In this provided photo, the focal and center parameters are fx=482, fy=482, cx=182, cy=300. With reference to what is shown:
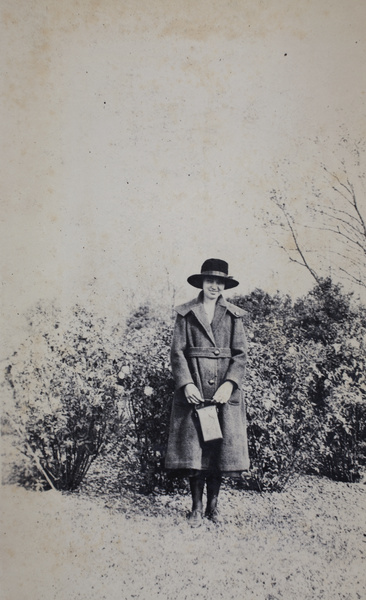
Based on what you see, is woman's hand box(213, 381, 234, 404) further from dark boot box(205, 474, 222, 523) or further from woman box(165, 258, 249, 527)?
dark boot box(205, 474, 222, 523)

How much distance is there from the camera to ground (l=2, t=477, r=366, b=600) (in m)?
3.41

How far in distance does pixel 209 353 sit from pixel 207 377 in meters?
0.18

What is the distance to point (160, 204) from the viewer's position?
3.80 m

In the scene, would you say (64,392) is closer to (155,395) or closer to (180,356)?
(155,395)

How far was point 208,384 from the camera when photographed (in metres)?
3.50

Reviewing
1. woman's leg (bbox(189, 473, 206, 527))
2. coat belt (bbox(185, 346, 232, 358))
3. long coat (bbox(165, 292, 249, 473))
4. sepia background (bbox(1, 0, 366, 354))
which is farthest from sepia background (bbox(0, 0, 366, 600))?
coat belt (bbox(185, 346, 232, 358))

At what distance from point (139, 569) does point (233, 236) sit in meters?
2.55

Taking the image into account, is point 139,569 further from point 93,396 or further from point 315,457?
point 315,457

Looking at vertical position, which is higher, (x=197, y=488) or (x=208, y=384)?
(x=208, y=384)

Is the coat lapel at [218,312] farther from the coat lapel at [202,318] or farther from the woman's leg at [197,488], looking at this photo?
the woman's leg at [197,488]

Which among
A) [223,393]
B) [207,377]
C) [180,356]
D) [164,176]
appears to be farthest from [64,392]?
[164,176]

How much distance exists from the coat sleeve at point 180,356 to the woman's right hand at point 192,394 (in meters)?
0.04

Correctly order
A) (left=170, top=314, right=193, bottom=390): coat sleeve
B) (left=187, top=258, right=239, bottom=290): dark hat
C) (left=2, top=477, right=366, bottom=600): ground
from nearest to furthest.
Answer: (left=2, top=477, right=366, bottom=600): ground → (left=170, top=314, right=193, bottom=390): coat sleeve → (left=187, top=258, right=239, bottom=290): dark hat

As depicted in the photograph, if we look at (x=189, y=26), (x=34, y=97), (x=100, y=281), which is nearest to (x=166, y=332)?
(x=100, y=281)
